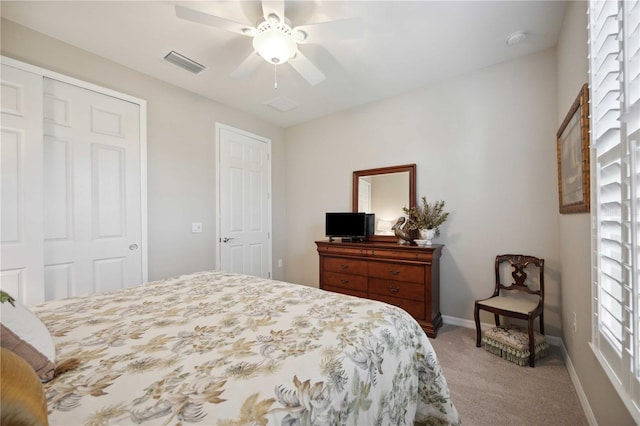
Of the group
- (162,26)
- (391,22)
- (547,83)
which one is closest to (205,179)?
(162,26)

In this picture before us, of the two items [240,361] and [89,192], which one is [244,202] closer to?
[89,192]

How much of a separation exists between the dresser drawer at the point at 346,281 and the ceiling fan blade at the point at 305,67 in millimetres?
2081

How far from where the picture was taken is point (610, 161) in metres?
1.09

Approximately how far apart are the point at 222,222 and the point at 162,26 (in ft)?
6.83

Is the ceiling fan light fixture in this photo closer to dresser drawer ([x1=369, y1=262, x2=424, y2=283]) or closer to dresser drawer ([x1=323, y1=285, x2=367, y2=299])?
dresser drawer ([x1=369, y1=262, x2=424, y2=283])

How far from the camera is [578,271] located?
1.67 metres

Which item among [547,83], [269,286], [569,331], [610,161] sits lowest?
[569,331]

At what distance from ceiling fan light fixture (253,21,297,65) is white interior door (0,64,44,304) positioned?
1848 millimetres

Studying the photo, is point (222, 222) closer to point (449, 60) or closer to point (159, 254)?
point (159, 254)

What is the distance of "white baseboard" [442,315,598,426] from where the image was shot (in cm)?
148

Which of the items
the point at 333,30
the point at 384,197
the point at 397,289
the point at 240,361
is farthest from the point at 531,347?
the point at 333,30

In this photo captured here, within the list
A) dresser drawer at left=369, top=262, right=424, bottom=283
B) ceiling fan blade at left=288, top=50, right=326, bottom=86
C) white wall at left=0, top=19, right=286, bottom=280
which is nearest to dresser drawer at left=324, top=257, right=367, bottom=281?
dresser drawer at left=369, top=262, right=424, bottom=283

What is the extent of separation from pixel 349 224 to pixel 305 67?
187cm

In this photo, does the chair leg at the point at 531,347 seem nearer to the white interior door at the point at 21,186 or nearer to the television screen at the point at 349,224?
the television screen at the point at 349,224
